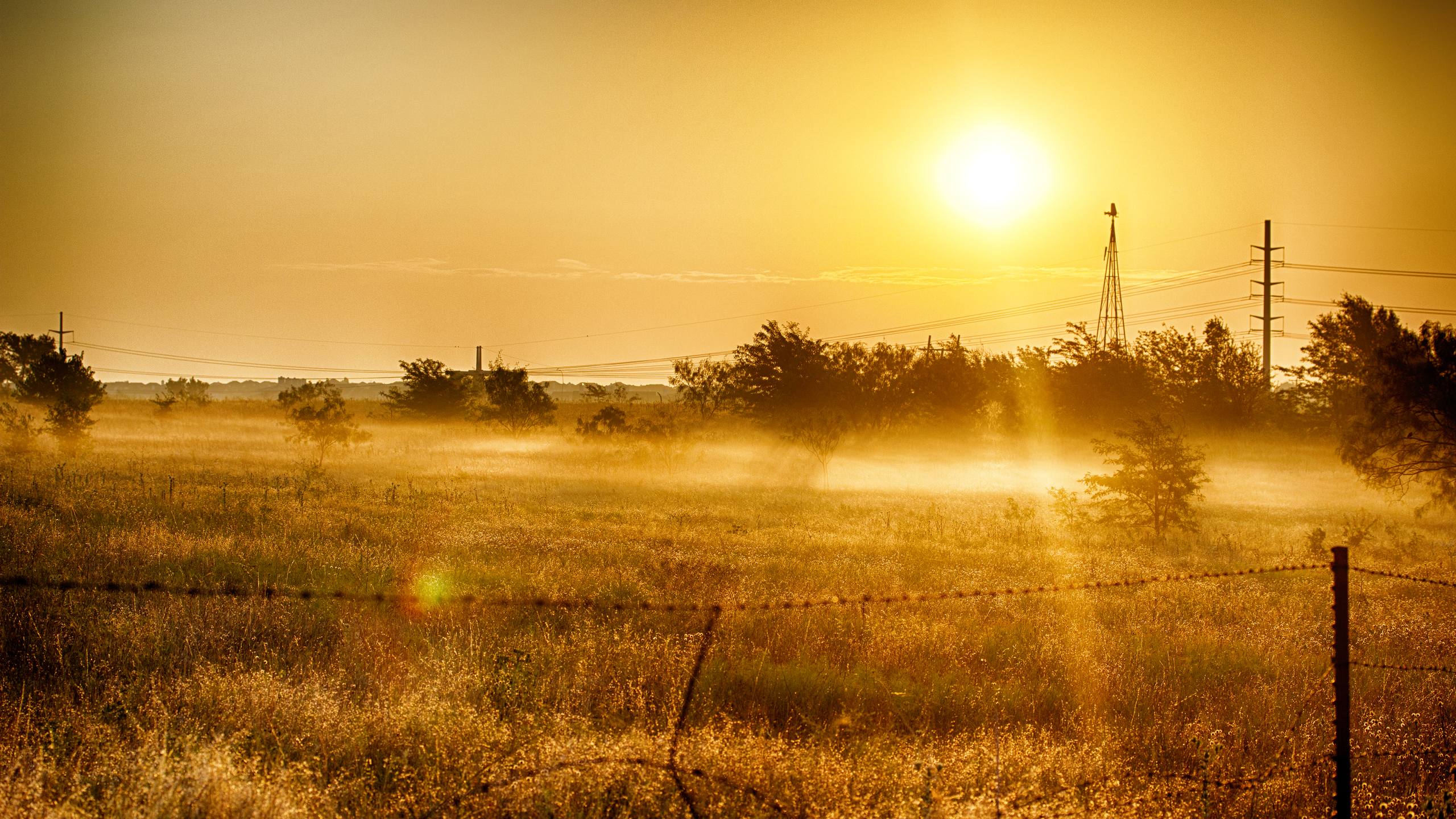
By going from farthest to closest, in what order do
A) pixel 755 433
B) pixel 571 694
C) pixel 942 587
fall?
pixel 755 433, pixel 942 587, pixel 571 694

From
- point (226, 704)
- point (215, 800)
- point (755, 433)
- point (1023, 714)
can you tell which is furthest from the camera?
point (755, 433)

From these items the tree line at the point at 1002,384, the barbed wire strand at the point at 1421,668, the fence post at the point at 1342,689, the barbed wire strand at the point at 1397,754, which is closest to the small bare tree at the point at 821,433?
the tree line at the point at 1002,384

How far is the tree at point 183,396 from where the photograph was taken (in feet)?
202

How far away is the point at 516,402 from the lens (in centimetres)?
5056

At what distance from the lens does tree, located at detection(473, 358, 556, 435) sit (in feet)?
163

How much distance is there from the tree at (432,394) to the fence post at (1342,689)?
6119 cm

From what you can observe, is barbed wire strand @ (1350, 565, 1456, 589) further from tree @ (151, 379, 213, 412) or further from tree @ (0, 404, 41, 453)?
tree @ (151, 379, 213, 412)

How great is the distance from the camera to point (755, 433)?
5153 cm

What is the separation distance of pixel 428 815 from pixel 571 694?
2.11m

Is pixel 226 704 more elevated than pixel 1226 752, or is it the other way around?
pixel 226 704

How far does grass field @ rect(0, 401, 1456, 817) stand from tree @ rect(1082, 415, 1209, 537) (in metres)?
2.12

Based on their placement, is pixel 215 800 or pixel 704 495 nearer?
pixel 215 800

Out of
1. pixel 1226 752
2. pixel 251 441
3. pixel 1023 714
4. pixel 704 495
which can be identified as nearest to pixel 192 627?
pixel 1023 714

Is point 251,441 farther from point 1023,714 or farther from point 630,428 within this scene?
point 1023,714
